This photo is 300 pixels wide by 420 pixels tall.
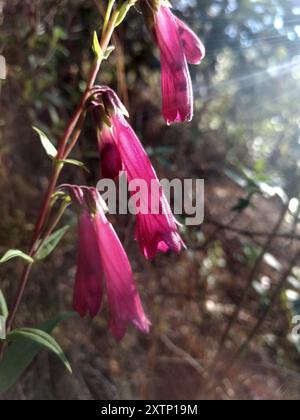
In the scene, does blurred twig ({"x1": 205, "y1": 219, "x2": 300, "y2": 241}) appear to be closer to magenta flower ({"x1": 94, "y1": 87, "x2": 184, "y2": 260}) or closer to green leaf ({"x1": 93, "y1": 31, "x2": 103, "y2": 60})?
magenta flower ({"x1": 94, "y1": 87, "x2": 184, "y2": 260})

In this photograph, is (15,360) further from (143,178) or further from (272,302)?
(272,302)

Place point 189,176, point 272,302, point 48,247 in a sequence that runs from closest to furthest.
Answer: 1. point 48,247
2. point 272,302
3. point 189,176

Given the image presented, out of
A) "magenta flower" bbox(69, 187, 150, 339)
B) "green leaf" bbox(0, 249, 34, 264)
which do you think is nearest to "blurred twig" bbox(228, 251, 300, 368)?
"magenta flower" bbox(69, 187, 150, 339)

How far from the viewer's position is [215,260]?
1992mm

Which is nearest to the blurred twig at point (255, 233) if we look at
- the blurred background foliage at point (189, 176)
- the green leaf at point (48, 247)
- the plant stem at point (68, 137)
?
the blurred background foliage at point (189, 176)

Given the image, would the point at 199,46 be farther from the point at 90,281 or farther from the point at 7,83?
the point at 7,83

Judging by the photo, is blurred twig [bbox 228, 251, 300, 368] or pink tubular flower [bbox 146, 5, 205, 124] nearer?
pink tubular flower [bbox 146, 5, 205, 124]

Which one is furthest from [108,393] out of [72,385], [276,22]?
[276,22]

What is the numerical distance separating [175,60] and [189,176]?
1.45 metres

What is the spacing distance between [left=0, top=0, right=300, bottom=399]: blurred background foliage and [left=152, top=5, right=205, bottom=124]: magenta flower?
2.02 feet

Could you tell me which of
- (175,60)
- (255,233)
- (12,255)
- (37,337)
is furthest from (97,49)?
(255,233)

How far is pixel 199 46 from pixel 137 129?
1.28m

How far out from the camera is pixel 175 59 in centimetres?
83

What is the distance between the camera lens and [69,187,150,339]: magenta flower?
84cm
